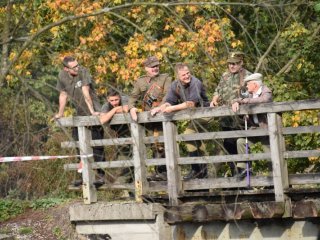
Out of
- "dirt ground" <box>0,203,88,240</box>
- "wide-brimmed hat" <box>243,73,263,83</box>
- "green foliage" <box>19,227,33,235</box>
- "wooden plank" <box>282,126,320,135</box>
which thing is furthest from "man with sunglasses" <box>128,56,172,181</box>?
"green foliage" <box>19,227,33,235</box>

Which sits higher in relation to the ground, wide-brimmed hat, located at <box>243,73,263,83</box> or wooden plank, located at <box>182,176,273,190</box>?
wide-brimmed hat, located at <box>243,73,263,83</box>

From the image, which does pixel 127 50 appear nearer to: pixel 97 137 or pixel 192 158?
pixel 97 137

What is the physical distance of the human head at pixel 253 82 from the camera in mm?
12219

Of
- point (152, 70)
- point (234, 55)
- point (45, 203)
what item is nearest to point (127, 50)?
point (45, 203)

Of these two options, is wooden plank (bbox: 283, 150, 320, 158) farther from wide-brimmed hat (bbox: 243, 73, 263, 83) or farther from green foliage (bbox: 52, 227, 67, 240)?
green foliage (bbox: 52, 227, 67, 240)

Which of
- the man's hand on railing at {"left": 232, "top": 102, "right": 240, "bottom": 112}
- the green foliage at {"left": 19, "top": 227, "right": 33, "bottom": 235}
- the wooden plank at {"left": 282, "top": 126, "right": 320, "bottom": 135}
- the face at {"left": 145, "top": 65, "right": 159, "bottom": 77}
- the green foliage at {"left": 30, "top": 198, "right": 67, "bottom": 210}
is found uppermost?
the face at {"left": 145, "top": 65, "right": 159, "bottom": 77}

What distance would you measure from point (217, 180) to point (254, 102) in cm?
120

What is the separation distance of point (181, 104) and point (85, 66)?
10.1 ft

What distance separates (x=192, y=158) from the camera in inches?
525

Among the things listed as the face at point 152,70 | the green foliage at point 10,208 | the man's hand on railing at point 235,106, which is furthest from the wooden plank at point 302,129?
the green foliage at point 10,208

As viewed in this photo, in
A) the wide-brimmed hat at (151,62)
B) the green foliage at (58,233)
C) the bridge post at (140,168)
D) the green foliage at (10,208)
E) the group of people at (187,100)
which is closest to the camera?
the group of people at (187,100)

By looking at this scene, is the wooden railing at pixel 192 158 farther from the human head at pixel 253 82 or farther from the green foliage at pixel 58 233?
the green foliage at pixel 58 233

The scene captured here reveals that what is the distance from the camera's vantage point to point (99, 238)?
15086 millimetres

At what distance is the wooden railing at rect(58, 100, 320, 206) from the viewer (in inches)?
496
